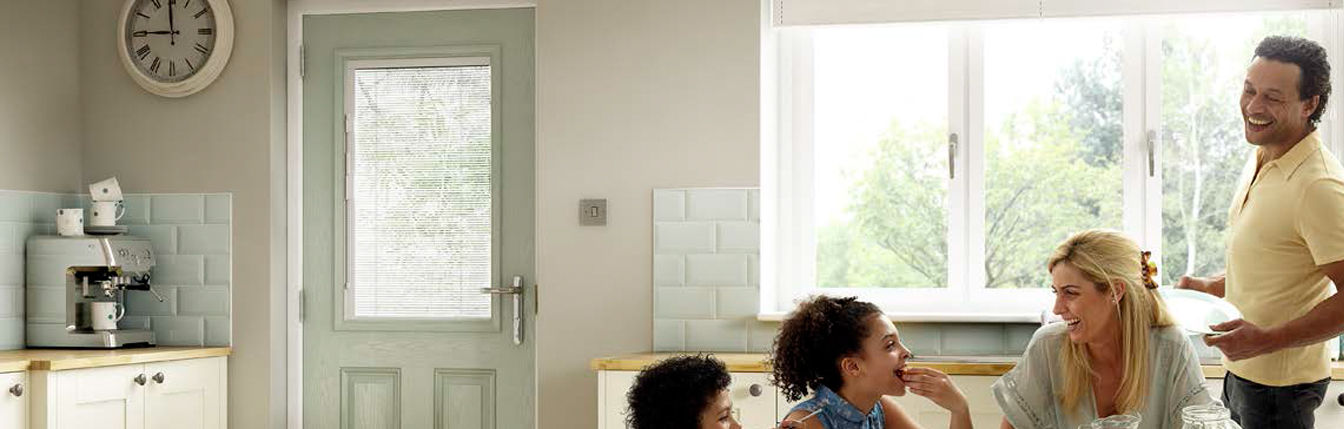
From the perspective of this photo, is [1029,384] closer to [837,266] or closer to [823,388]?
[823,388]

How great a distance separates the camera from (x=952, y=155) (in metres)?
4.40

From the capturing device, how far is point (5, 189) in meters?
4.50

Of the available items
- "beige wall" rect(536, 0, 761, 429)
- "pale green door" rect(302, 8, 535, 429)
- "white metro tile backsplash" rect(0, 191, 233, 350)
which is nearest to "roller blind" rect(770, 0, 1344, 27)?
"beige wall" rect(536, 0, 761, 429)

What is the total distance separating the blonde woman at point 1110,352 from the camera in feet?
8.84

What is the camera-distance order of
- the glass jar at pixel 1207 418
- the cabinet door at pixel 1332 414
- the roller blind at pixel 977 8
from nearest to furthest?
the glass jar at pixel 1207 418 → the cabinet door at pixel 1332 414 → the roller blind at pixel 977 8

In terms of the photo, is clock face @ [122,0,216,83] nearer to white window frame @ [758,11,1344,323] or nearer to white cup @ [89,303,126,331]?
white cup @ [89,303,126,331]

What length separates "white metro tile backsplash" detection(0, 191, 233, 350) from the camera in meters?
4.71

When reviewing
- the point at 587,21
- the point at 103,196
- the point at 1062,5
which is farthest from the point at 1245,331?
the point at 103,196

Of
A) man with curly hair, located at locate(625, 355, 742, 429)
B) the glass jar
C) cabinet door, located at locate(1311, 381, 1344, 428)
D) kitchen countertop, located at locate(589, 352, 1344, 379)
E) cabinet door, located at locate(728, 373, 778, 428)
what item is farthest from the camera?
cabinet door, located at locate(728, 373, 778, 428)

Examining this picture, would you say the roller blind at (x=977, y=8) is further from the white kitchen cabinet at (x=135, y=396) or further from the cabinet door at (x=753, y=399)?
the white kitchen cabinet at (x=135, y=396)

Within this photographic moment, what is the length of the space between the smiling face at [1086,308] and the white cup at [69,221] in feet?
10.7

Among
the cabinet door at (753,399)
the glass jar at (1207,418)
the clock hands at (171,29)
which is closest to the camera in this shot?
the glass jar at (1207,418)

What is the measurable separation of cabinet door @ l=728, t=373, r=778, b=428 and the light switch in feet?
2.62

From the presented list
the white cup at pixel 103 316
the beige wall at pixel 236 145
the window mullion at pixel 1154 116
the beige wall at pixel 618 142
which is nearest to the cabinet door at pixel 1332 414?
the window mullion at pixel 1154 116
